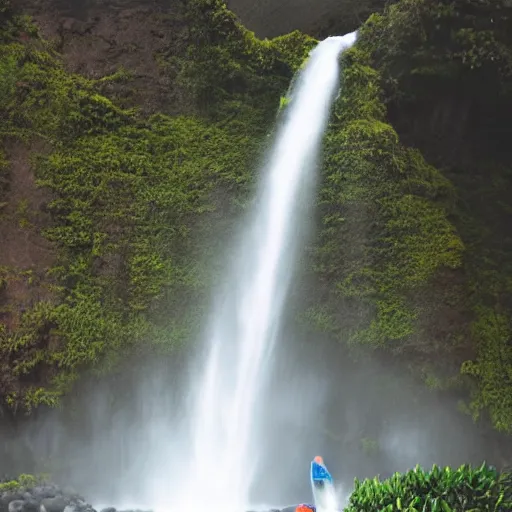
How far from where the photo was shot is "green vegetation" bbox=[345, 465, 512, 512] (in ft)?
16.2

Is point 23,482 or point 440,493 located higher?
point 440,493

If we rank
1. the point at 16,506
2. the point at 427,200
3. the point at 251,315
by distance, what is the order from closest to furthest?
the point at 16,506
the point at 251,315
the point at 427,200

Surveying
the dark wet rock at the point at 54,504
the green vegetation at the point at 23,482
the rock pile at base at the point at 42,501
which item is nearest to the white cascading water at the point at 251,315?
the rock pile at base at the point at 42,501

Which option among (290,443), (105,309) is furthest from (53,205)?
(290,443)

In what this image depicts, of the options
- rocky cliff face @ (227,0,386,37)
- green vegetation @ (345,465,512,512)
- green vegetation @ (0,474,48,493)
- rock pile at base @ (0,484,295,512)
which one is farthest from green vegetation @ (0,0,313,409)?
green vegetation @ (345,465,512,512)

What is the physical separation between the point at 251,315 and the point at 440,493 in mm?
4485

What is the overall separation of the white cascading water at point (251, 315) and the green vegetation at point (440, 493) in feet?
10.3

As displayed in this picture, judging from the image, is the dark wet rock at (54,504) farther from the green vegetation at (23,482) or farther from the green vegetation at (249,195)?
the green vegetation at (249,195)

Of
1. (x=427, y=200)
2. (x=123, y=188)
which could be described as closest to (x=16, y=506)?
(x=123, y=188)

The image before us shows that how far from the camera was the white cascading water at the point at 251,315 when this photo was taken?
824 centimetres

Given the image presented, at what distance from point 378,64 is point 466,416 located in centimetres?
585

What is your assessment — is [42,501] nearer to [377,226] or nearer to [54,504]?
[54,504]

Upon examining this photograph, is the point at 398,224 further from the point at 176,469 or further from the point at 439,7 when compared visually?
the point at 176,469

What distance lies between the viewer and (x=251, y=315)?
9109 millimetres
